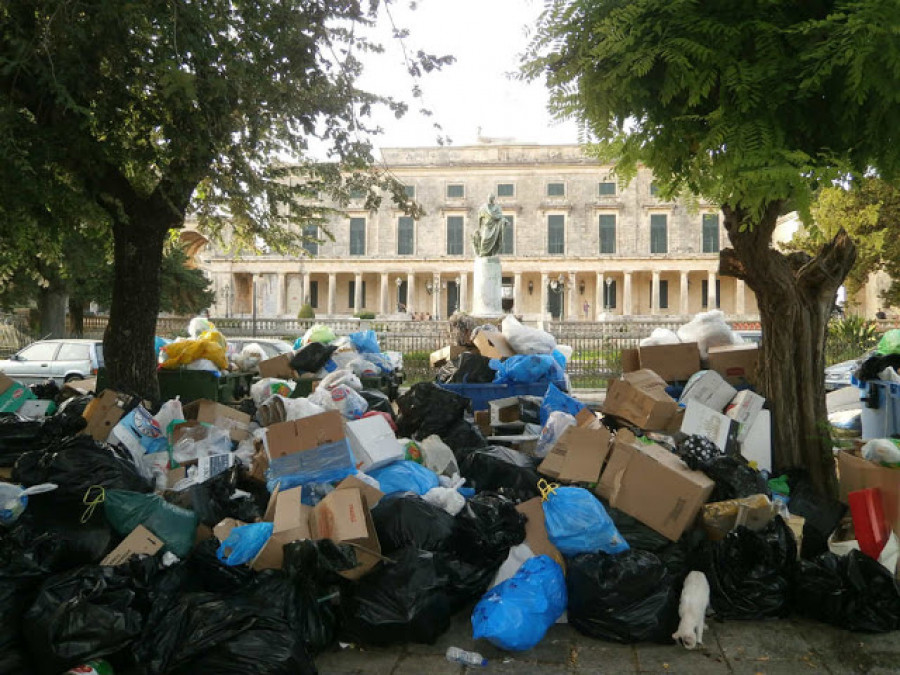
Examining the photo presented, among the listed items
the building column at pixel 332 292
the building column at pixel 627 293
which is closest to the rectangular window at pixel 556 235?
the building column at pixel 627 293

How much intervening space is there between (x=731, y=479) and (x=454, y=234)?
145 ft

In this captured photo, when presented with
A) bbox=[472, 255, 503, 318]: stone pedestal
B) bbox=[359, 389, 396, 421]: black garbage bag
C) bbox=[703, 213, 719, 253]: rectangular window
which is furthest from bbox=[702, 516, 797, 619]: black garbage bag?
bbox=[703, 213, 719, 253]: rectangular window

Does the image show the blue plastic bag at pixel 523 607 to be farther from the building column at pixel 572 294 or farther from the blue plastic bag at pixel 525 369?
the building column at pixel 572 294

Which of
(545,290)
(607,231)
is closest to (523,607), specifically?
(545,290)

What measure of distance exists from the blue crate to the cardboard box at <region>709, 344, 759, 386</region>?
4.77 feet

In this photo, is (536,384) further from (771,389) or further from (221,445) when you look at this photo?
(221,445)

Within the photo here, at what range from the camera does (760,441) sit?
4.38 meters

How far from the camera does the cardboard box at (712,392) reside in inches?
187

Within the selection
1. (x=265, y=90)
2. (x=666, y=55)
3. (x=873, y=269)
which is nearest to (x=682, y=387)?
(x=666, y=55)

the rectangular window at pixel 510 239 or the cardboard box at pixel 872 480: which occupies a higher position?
the rectangular window at pixel 510 239

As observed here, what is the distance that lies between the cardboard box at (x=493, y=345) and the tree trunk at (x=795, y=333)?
8.60ft

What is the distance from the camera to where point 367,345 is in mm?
7762

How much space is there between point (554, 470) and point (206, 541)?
2023 millimetres

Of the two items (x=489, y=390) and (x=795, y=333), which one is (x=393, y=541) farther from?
(x=795, y=333)
